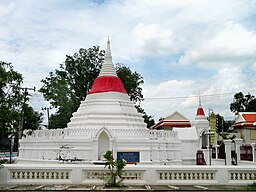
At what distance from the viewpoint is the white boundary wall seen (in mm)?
12867

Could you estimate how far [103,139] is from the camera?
2836 centimetres

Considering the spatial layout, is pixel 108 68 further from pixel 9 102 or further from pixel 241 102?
pixel 241 102

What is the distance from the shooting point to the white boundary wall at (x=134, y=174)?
12.9 meters

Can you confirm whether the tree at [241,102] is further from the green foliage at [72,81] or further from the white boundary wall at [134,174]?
the white boundary wall at [134,174]

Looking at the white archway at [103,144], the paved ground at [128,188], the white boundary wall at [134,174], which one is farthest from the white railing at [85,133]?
the paved ground at [128,188]

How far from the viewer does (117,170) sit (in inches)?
490

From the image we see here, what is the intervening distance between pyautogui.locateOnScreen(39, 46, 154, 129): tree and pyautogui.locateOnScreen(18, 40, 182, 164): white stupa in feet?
56.7

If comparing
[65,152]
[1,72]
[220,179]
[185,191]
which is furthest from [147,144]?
[1,72]

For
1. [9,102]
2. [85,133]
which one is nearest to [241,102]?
[85,133]

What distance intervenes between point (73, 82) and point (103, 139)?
2430cm

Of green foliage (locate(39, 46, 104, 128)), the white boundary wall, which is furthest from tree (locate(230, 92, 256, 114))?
the white boundary wall

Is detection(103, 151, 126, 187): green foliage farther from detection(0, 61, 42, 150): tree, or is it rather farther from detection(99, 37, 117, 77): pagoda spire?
detection(99, 37, 117, 77): pagoda spire

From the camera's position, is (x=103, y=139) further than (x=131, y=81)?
No

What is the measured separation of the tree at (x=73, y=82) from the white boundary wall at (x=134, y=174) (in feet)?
118
